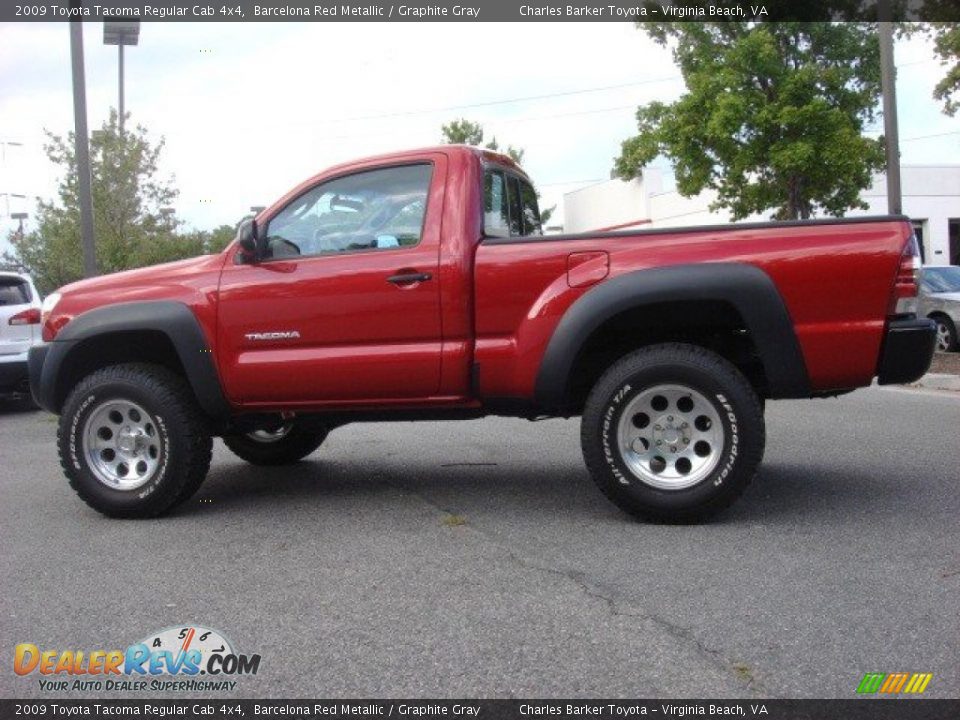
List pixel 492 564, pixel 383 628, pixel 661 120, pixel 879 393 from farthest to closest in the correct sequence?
pixel 661 120, pixel 879 393, pixel 492 564, pixel 383 628

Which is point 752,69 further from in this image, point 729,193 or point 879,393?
point 879,393

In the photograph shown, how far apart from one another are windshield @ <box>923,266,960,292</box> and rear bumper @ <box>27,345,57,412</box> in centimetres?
1426

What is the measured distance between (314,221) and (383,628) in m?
2.83

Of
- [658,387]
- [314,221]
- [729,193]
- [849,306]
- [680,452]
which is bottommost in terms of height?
[680,452]

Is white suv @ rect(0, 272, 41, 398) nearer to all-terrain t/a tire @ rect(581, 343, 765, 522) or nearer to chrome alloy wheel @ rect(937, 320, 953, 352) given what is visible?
all-terrain t/a tire @ rect(581, 343, 765, 522)

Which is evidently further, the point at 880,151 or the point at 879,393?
the point at 880,151

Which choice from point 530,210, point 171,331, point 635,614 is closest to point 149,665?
point 635,614

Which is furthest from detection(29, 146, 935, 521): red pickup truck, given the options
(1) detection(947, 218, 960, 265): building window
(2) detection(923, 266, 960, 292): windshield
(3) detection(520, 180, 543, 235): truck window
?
(1) detection(947, 218, 960, 265): building window

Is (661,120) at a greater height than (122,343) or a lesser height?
greater

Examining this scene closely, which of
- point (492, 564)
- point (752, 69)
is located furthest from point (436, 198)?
point (752, 69)

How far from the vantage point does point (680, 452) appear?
5195 mm

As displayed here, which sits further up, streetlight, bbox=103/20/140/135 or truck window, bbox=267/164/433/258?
streetlight, bbox=103/20/140/135

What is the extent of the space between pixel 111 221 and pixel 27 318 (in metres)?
12.2

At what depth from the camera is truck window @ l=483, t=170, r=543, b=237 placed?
233 inches
